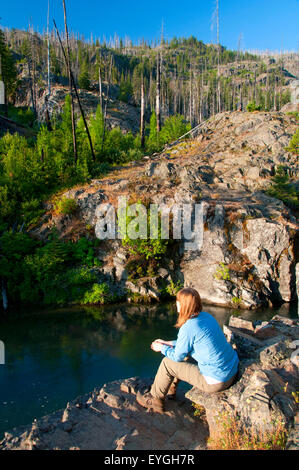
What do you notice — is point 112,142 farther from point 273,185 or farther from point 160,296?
point 160,296

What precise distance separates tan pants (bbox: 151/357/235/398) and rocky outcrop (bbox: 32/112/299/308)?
9.04 metres

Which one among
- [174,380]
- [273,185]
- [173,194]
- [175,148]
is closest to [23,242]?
[173,194]

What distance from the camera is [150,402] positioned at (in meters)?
5.00

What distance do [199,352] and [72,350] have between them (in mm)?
Answer: 6912

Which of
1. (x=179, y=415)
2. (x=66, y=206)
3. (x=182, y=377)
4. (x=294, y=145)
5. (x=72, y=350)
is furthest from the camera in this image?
(x=294, y=145)

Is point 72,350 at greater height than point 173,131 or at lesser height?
lesser

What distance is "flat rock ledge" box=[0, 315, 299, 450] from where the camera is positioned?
13.2 ft

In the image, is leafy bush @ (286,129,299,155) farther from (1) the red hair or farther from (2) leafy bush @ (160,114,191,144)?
(1) the red hair

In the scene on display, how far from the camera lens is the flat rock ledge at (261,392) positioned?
3883 millimetres

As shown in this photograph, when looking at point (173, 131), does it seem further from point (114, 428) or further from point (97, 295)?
point (114, 428)

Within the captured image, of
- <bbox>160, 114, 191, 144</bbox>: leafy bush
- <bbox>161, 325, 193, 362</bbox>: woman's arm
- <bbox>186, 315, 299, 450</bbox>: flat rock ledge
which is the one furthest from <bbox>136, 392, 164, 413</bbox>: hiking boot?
<bbox>160, 114, 191, 144</bbox>: leafy bush

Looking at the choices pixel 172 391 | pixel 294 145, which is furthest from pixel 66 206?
pixel 294 145

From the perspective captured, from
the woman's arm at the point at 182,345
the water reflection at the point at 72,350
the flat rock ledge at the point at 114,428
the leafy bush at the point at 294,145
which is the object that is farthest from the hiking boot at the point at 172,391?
the leafy bush at the point at 294,145
